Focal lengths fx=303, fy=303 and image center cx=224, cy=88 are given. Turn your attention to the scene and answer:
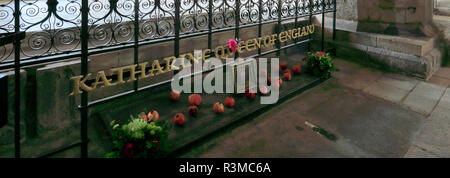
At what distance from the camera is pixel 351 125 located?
5.45 m

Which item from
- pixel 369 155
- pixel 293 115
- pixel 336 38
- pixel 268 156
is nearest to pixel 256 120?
pixel 293 115

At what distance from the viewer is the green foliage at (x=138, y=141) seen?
3.99 meters

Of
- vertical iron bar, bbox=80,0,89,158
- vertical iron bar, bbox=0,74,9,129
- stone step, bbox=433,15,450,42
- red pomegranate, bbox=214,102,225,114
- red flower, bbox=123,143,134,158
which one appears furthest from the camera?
stone step, bbox=433,15,450,42

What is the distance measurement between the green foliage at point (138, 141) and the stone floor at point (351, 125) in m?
0.63

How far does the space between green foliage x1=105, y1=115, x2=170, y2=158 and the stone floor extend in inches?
24.8

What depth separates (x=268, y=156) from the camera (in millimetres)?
4453

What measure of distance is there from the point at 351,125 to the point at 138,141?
12.2 feet

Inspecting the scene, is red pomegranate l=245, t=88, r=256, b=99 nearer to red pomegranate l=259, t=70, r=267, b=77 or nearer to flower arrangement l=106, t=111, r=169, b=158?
red pomegranate l=259, t=70, r=267, b=77

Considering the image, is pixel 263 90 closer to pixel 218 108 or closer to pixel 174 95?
pixel 218 108

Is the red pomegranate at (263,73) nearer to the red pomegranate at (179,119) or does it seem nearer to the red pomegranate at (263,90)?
the red pomegranate at (263,90)

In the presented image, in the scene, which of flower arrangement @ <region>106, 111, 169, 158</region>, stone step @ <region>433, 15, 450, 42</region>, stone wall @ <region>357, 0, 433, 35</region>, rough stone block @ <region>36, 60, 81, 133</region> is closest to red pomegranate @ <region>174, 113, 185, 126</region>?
flower arrangement @ <region>106, 111, 169, 158</region>

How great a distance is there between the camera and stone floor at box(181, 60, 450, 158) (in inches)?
183

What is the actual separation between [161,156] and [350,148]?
9.49ft
